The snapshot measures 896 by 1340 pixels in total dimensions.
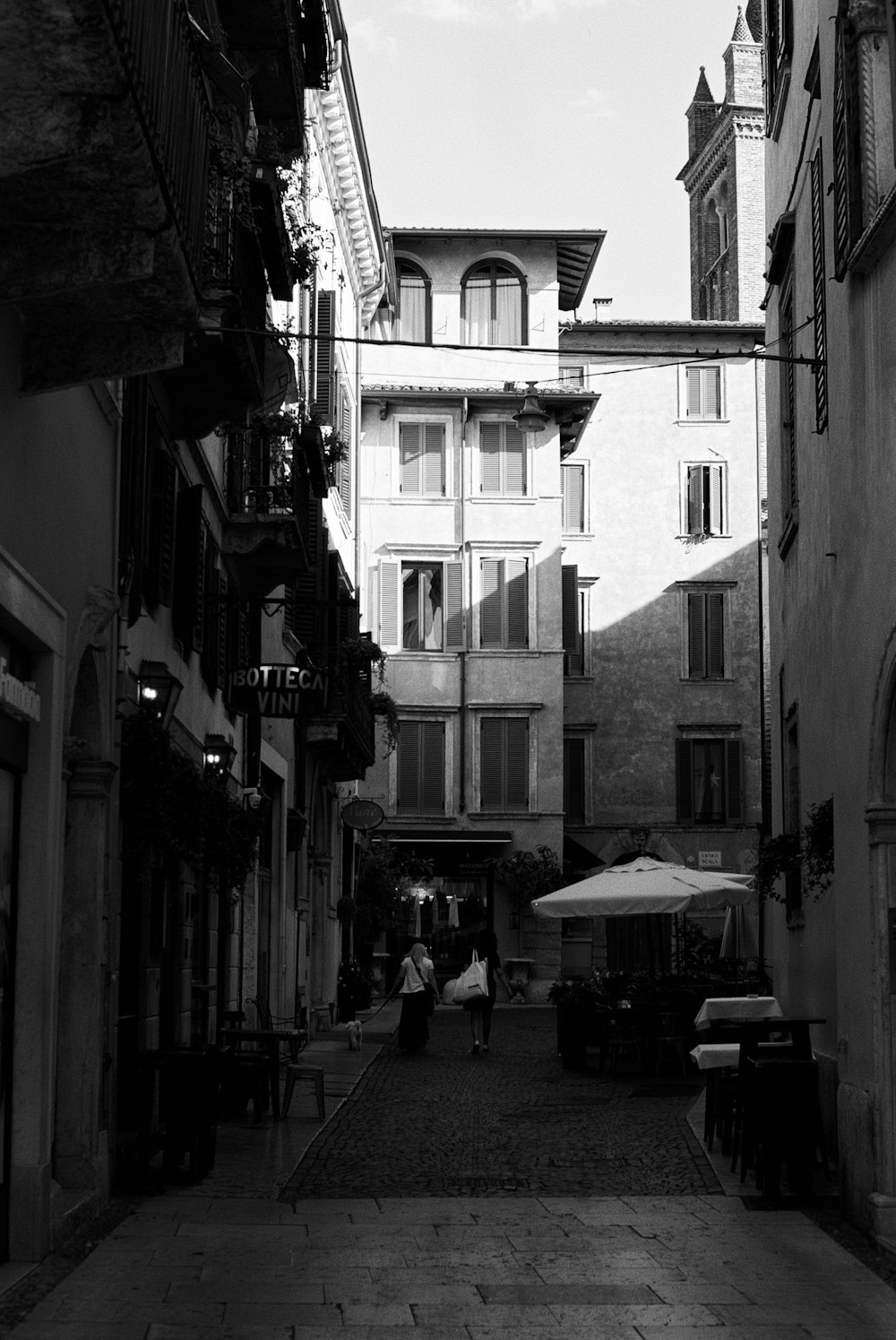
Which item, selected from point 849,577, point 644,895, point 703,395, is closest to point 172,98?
point 849,577

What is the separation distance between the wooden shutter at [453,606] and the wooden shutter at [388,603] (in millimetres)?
1084

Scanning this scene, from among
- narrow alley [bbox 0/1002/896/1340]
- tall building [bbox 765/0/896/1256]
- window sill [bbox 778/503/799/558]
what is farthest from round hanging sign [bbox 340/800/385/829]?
tall building [bbox 765/0/896/1256]

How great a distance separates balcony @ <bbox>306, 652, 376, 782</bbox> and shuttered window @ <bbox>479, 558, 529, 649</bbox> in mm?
9132

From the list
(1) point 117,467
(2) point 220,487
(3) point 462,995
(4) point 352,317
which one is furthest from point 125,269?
(4) point 352,317

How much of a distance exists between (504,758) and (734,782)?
19.2 ft

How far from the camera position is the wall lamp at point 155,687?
12.8 meters

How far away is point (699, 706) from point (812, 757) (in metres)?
28.5

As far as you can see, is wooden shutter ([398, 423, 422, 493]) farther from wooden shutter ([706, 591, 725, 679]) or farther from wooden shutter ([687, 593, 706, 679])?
wooden shutter ([706, 591, 725, 679])

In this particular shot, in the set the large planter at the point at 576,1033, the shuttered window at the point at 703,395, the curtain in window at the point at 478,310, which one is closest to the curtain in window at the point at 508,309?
the curtain in window at the point at 478,310

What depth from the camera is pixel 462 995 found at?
24562 mm

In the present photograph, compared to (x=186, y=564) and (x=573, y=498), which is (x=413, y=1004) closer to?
(x=186, y=564)

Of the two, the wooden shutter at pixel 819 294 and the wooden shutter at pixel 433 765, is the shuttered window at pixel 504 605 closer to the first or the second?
the wooden shutter at pixel 433 765

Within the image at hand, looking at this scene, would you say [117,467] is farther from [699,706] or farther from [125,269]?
[699,706]

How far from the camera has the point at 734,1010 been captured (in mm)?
15047
